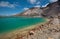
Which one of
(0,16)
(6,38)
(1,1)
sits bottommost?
(6,38)

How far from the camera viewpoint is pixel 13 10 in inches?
158

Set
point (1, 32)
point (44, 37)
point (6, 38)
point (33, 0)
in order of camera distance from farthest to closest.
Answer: point (33, 0)
point (1, 32)
point (6, 38)
point (44, 37)

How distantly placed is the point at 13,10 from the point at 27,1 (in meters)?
0.65

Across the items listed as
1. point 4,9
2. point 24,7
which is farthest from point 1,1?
point 24,7

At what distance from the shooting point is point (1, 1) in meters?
3.90

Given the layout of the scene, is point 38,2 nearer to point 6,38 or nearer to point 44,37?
point 44,37

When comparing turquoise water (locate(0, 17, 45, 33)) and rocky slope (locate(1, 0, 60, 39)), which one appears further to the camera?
turquoise water (locate(0, 17, 45, 33))

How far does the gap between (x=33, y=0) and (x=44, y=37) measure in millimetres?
1631

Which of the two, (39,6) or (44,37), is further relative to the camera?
(39,6)

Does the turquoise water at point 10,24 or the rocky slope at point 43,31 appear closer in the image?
the rocky slope at point 43,31

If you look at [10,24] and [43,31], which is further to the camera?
[10,24]

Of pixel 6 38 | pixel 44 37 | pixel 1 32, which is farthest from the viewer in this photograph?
pixel 1 32

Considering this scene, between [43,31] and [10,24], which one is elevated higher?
[10,24]

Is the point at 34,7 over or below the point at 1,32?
over
